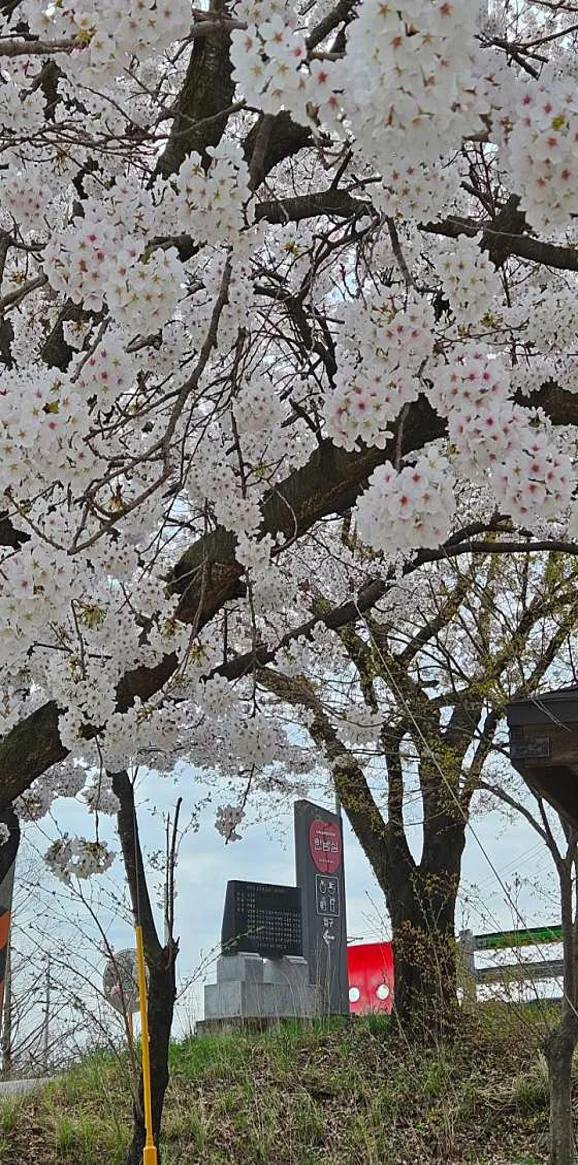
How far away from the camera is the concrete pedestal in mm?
8031

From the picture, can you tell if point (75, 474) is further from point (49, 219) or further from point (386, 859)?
point (386, 859)

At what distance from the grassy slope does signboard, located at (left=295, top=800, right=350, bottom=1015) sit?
127 cm

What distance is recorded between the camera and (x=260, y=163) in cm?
228

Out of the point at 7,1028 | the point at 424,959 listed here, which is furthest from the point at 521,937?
the point at 7,1028

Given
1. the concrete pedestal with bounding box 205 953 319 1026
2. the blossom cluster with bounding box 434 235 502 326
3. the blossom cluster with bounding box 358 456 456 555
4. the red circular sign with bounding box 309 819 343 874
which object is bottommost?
the concrete pedestal with bounding box 205 953 319 1026

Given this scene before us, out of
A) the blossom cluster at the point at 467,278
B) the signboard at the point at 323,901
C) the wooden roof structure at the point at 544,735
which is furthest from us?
the signboard at the point at 323,901

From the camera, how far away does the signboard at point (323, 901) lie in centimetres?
852

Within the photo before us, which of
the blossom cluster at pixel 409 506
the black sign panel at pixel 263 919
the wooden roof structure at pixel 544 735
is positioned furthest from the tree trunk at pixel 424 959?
the blossom cluster at pixel 409 506

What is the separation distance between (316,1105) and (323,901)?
2.76 meters

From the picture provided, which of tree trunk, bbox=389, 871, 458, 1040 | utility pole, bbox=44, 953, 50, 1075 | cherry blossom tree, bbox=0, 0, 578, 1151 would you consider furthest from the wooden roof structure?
utility pole, bbox=44, 953, 50, 1075

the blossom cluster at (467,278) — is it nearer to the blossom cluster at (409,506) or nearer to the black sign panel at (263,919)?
the blossom cluster at (409,506)

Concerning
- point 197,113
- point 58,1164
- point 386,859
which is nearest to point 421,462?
point 197,113

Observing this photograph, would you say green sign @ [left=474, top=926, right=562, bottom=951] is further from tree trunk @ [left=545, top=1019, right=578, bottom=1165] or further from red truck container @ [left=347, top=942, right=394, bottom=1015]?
red truck container @ [left=347, top=942, right=394, bottom=1015]

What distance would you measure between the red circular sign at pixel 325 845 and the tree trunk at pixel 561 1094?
369cm
